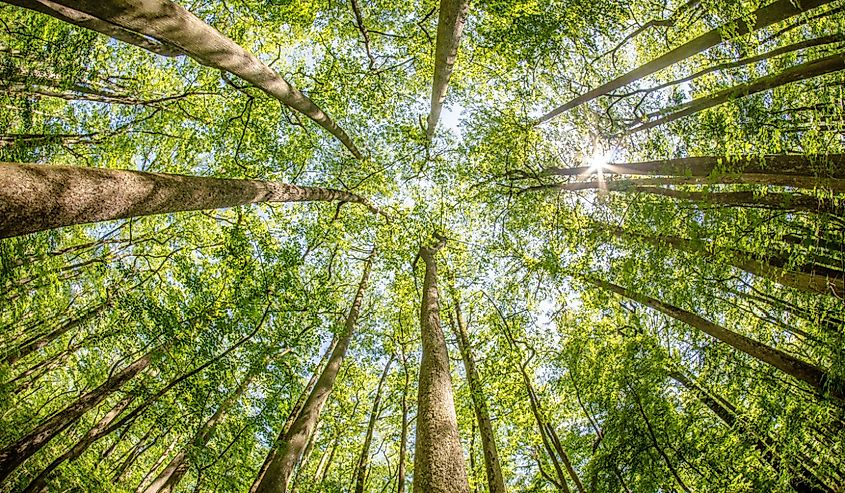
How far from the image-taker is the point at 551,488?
11.3 metres

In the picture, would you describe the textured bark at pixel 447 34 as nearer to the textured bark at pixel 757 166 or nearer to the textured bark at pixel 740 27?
the textured bark at pixel 740 27

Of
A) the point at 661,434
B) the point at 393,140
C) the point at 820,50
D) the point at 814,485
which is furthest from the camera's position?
the point at 393,140

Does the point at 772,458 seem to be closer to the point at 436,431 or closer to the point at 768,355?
the point at 768,355

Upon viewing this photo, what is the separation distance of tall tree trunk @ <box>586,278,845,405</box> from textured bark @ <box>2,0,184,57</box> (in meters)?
7.77

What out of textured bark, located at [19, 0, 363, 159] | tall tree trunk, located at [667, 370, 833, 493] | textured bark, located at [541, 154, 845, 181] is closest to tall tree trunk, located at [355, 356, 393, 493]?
tall tree trunk, located at [667, 370, 833, 493]

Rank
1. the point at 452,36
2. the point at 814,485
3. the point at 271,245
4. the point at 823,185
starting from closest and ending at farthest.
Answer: the point at 823,185 < the point at 814,485 < the point at 452,36 < the point at 271,245

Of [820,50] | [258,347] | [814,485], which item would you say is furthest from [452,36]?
[814,485]

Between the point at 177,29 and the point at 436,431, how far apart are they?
183 inches

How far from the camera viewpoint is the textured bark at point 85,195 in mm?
2275

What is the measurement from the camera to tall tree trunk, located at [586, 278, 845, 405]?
4141mm

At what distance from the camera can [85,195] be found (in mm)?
2680

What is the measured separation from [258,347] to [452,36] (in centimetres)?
583

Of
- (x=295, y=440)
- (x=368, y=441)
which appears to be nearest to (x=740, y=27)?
(x=295, y=440)

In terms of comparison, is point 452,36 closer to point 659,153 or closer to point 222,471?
point 659,153
